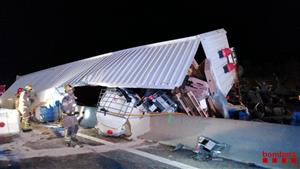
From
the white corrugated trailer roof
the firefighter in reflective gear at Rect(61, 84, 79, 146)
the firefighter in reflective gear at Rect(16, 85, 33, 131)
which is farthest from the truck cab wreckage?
the firefighter in reflective gear at Rect(16, 85, 33, 131)

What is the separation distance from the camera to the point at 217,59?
437 inches

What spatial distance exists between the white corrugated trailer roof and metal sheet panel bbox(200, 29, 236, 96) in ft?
0.67

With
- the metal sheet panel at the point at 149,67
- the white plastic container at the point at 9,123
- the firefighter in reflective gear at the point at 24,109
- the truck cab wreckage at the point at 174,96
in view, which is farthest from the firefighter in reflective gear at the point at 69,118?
the firefighter in reflective gear at the point at 24,109

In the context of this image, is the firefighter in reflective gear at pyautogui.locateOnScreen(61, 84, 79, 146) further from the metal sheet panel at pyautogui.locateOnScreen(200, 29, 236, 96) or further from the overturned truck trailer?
the metal sheet panel at pyautogui.locateOnScreen(200, 29, 236, 96)

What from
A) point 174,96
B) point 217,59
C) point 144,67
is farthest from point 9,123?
point 217,59

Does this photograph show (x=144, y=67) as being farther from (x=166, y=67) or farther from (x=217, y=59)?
(x=217, y=59)

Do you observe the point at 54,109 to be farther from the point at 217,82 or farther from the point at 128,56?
the point at 217,82

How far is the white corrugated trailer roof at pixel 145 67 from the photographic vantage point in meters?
9.41

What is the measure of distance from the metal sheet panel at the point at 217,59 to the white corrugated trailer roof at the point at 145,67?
0.20 metres

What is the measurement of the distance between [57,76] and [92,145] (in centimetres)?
694

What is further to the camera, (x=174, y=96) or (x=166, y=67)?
(x=174, y=96)

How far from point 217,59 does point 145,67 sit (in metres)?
2.34

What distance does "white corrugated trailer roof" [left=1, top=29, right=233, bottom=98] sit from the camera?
30.9ft

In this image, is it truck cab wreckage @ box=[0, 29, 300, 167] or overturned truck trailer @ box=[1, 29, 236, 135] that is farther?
overturned truck trailer @ box=[1, 29, 236, 135]
